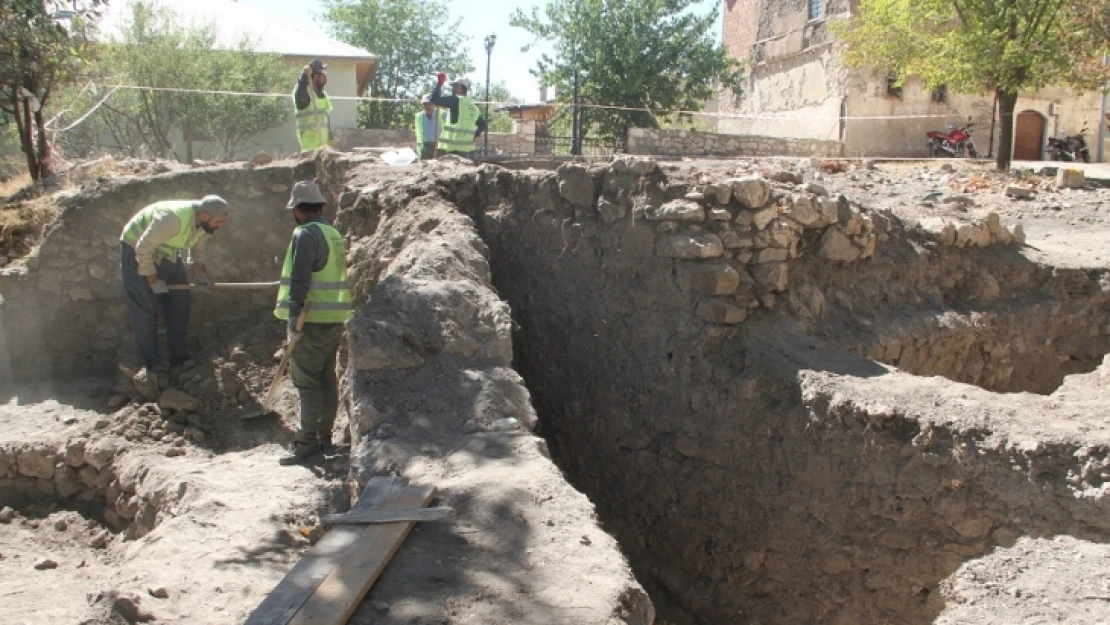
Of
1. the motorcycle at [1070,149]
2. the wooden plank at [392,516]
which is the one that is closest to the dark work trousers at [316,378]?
the wooden plank at [392,516]

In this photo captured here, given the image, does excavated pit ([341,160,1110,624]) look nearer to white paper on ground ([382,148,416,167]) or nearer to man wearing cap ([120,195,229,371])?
→ white paper on ground ([382,148,416,167])

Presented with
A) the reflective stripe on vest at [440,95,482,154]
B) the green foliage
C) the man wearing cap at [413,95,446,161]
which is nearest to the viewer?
the reflective stripe on vest at [440,95,482,154]

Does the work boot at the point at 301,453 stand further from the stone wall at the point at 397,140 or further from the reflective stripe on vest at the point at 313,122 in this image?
the stone wall at the point at 397,140

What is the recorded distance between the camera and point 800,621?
480 centimetres

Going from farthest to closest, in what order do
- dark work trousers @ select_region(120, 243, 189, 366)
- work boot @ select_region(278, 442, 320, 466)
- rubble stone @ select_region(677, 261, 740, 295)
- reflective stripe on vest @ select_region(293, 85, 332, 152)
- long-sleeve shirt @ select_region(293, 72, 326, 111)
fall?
reflective stripe on vest @ select_region(293, 85, 332, 152) → long-sleeve shirt @ select_region(293, 72, 326, 111) → dark work trousers @ select_region(120, 243, 189, 366) → work boot @ select_region(278, 442, 320, 466) → rubble stone @ select_region(677, 261, 740, 295)

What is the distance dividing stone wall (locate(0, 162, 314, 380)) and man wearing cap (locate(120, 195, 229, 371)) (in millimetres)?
597

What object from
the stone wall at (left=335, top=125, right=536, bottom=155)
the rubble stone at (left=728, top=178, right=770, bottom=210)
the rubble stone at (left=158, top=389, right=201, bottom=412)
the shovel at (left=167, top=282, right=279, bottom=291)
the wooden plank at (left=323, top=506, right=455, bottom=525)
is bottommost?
the rubble stone at (left=158, top=389, right=201, bottom=412)

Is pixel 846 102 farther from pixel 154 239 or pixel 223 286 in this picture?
pixel 154 239

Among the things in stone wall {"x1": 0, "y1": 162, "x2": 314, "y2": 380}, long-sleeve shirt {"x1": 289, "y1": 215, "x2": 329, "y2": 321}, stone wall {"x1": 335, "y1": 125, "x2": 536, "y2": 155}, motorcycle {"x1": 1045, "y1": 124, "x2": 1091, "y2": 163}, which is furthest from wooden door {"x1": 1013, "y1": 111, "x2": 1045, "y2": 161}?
long-sleeve shirt {"x1": 289, "y1": 215, "x2": 329, "y2": 321}

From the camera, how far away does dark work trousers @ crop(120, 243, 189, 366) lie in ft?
24.4

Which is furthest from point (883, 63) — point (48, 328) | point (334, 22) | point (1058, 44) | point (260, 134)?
point (334, 22)

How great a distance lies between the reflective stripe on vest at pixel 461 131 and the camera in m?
9.83

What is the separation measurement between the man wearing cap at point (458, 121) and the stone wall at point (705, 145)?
210 inches

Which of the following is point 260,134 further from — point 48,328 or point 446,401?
point 446,401
